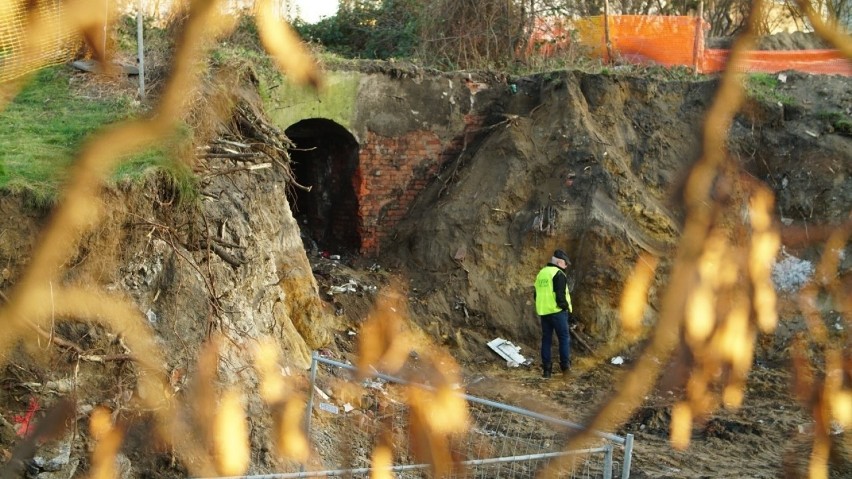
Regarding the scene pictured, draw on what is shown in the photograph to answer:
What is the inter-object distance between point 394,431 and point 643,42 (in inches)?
378

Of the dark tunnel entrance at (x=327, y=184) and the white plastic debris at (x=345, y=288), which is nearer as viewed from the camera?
the white plastic debris at (x=345, y=288)

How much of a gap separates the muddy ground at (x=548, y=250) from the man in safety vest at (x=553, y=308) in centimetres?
29

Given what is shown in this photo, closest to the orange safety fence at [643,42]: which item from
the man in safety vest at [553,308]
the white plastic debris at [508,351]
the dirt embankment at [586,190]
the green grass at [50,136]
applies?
the dirt embankment at [586,190]

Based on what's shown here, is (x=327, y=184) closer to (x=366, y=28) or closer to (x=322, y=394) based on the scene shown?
(x=366, y=28)

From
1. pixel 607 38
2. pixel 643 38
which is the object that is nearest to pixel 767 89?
pixel 643 38

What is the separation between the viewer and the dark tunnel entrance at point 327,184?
13.1 m

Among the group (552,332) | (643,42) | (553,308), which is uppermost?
(643,42)

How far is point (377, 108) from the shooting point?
41.9ft

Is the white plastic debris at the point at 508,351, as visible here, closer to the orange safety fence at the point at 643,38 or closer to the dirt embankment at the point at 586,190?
the dirt embankment at the point at 586,190

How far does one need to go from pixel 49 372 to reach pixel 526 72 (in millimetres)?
10068

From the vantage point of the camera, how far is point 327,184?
530 inches

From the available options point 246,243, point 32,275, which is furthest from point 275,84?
point 32,275

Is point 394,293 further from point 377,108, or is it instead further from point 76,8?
point 76,8

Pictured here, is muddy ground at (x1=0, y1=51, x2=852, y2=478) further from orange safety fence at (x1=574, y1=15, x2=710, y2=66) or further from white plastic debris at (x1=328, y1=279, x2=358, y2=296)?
orange safety fence at (x1=574, y1=15, x2=710, y2=66)
